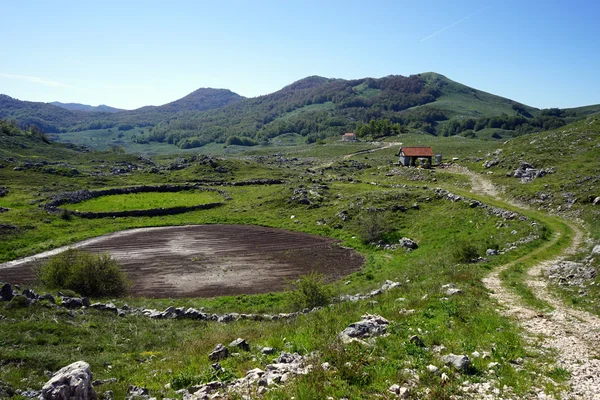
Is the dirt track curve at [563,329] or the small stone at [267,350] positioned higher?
the dirt track curve at [563,329]

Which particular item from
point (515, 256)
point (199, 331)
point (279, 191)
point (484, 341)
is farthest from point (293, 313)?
point (279, 191)

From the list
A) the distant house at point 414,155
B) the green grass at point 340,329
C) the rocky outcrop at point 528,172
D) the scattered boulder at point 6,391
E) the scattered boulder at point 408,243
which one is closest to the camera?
the green grass at point 340,329

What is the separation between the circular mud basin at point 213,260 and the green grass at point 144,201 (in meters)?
17.2

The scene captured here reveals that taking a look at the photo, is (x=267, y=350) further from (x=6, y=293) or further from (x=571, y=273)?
(x=571, y=273)

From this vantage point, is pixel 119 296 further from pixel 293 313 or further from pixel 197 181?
pixel 197 181

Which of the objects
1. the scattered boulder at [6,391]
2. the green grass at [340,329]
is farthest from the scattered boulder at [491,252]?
the scattered boulder at [6,391]

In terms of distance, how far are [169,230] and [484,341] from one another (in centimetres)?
5601

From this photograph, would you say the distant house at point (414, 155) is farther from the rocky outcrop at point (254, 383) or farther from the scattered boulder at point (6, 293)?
the scattered boulder at point (6, 293)

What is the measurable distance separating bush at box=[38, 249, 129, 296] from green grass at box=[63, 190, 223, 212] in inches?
1694

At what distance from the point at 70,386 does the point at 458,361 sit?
13241 millimetres

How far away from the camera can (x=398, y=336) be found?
16.1 m

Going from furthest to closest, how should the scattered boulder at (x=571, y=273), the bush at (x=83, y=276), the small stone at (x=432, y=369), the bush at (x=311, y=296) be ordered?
the bush at (x=83, y=276) → the bush at (x=311, y=296) → the scattered boulder at (x=571, y=273) → the small stone at (x=432, y=369)

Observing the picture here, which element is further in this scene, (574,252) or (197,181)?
(197,181)

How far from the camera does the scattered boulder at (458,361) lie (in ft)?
42.2
